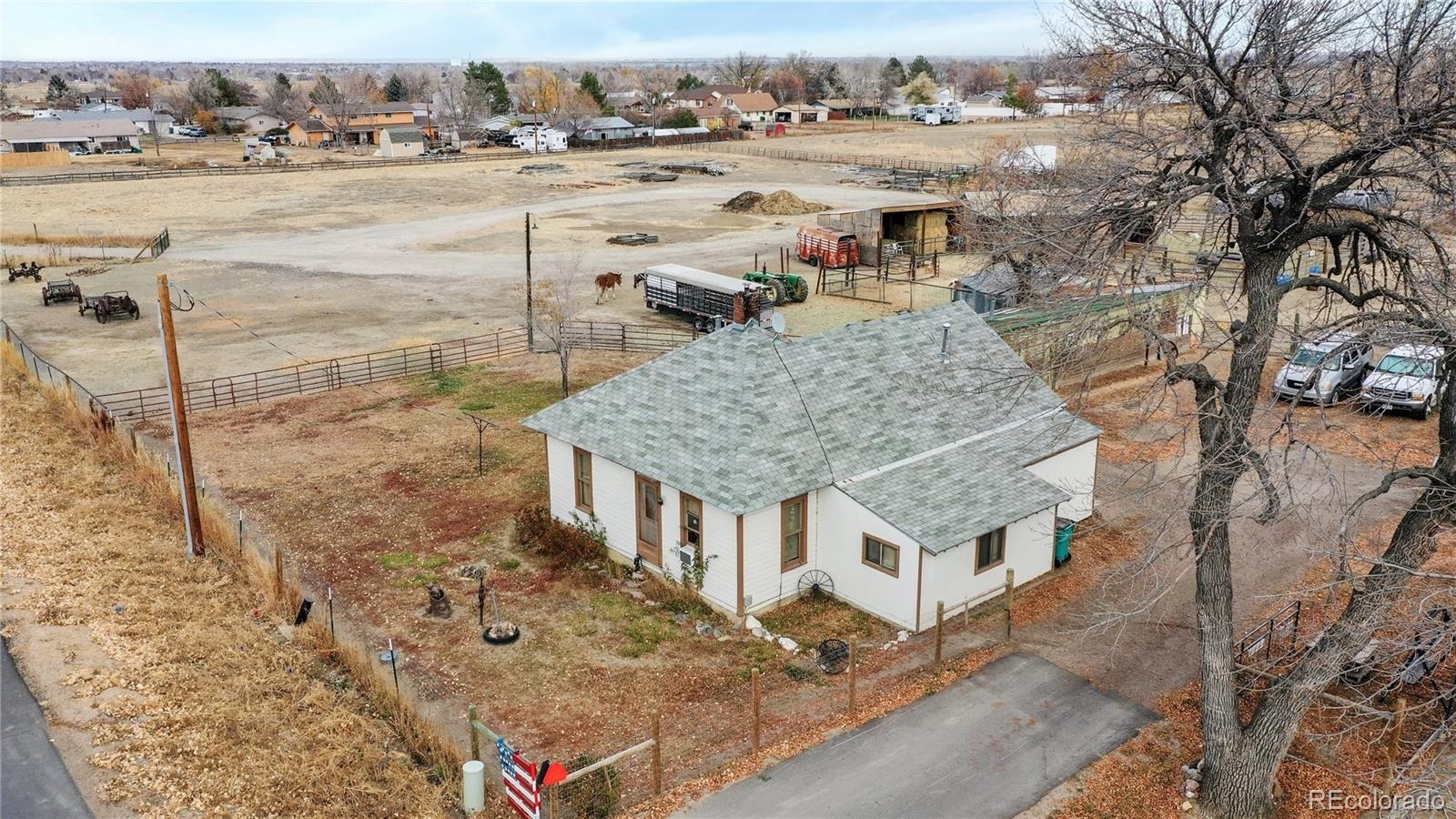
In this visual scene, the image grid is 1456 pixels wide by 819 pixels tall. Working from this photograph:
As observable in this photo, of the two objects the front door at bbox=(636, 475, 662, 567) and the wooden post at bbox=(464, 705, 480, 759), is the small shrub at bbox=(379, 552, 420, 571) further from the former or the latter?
the wooden post at bbox=(464, 705, 480, 759)

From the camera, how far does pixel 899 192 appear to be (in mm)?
80375

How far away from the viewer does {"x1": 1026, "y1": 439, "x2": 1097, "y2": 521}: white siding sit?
836 inches

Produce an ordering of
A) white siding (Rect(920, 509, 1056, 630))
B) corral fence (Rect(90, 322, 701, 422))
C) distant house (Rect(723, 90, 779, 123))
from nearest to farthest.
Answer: white siding (Rect(920, 509, 1056, 630)), corral fence (Rect(90, 322, 701, 422)), distant house (Rect(723, 90, 779, 123))

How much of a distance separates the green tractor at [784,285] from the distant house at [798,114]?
116288mm

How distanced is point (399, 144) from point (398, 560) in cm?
10405

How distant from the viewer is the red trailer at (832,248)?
5116cm

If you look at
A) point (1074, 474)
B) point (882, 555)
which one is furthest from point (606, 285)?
point (882, 555)

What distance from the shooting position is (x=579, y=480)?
2116 centimetres

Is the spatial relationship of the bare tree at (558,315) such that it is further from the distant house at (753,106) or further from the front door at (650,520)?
the distant house at (753,106)

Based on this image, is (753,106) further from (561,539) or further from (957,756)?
(957,756)

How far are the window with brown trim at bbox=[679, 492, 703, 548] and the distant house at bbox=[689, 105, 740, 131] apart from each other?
432ft

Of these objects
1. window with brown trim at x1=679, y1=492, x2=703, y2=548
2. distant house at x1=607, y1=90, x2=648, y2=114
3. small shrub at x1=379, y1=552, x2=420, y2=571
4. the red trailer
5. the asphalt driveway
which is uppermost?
distant house at x1=607, y1=90, x2=648, y2=114

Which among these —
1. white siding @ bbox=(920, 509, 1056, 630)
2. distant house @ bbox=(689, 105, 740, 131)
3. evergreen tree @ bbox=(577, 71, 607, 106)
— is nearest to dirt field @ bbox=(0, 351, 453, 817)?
white siding @ bbox=(920, 509, 1056, 630)

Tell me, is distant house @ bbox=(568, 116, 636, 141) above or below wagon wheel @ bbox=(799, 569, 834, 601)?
above
